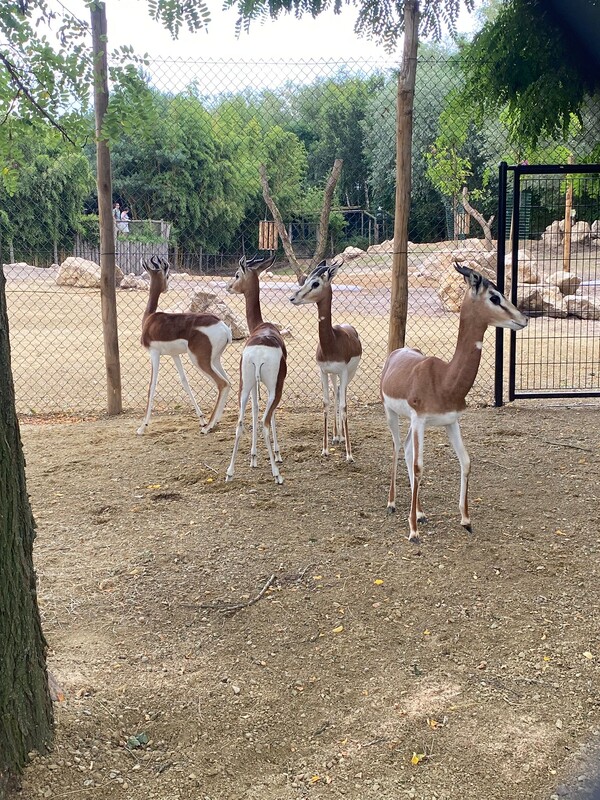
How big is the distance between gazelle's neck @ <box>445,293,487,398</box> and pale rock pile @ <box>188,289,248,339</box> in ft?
25.1

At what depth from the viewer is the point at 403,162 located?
7.24 meters

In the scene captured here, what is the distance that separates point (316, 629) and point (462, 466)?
4.69 ft

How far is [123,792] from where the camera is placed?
100 inches

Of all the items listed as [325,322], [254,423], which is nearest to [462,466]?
[254,423]

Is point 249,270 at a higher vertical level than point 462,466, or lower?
higher

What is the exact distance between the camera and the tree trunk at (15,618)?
8.24 feet

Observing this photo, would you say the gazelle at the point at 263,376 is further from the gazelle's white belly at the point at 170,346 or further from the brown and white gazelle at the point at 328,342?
the gazelle's white belly at the point at 170,346

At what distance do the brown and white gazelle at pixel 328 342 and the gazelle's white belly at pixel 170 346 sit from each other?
1307mm

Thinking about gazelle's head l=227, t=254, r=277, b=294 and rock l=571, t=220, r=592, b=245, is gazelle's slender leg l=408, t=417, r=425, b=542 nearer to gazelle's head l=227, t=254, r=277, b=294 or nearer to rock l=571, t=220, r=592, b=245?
gazelle's head l=227, t=254, r=277, b=294

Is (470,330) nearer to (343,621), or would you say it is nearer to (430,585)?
(430,585)

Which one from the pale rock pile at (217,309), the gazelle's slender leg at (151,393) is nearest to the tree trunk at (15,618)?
the gazelle's slender leg at (151,393)

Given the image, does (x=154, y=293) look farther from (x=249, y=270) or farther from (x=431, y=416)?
(x=431, y=416)

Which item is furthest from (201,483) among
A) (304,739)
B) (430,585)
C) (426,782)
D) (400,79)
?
(400,79)

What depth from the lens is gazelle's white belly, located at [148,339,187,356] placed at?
685cm
